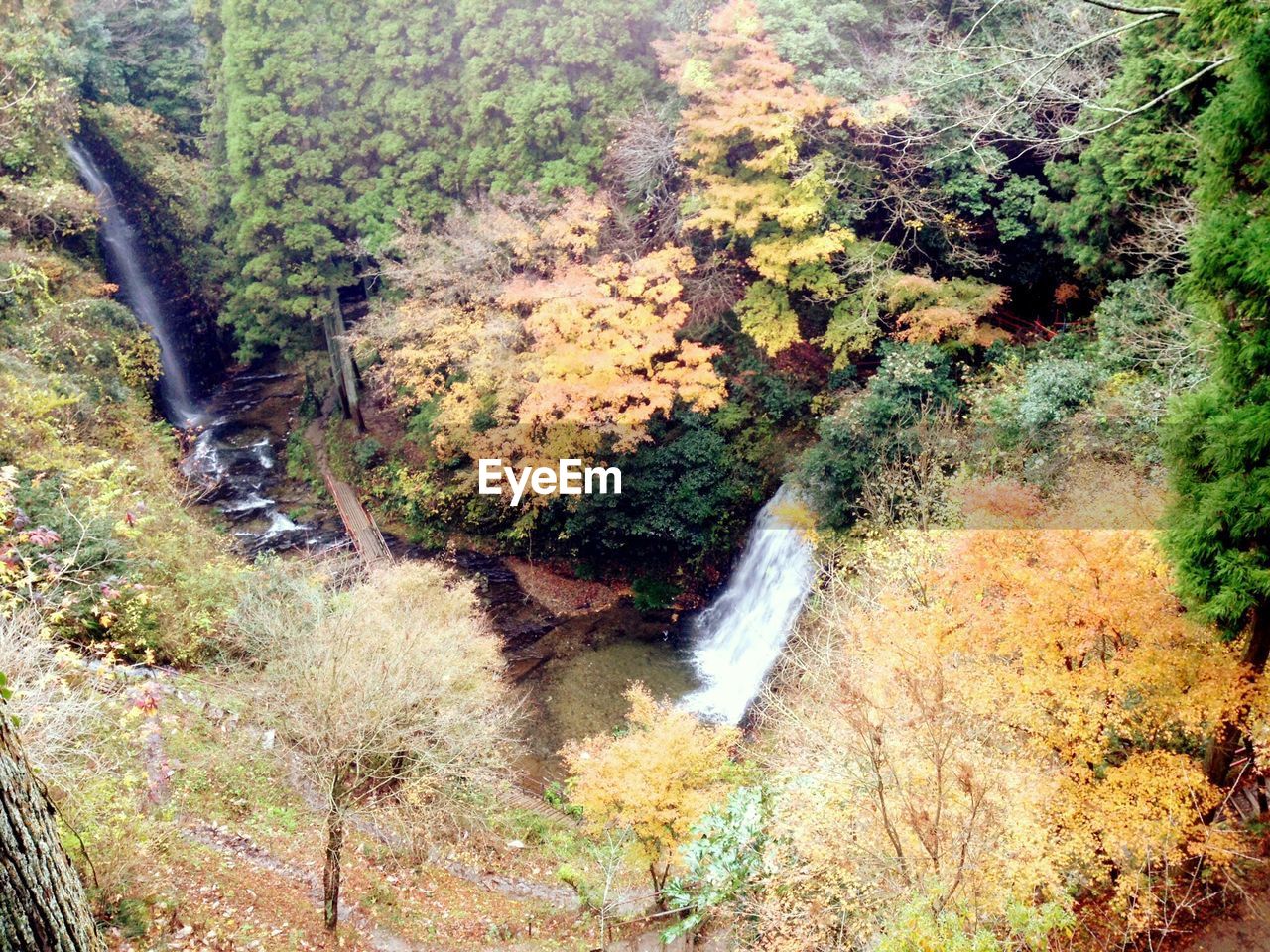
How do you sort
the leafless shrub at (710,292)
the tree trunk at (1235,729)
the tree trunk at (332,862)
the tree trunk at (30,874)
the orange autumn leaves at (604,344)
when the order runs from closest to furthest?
1. the tree trunk at (30,874)
2. the tree trunk at (1235,729)
3. the tree trunk at (332,862)
4. the orange autumn leaves at (604,344)
5. the leafless shrub at (710,292)

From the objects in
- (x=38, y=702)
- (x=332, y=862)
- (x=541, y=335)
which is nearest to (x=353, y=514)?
(x=541, y=335)

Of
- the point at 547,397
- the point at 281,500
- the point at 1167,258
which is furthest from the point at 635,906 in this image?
the point at 281,500

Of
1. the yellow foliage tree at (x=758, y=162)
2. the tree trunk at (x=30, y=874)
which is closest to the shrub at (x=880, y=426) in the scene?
the yellow foliage tree at (x=758, y=162)

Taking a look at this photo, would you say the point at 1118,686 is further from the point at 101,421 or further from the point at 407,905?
the point at 101,421

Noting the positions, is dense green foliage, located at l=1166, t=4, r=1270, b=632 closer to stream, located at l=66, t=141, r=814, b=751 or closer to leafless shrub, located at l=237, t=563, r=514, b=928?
leafless shrub, located at l=237, t=563, r=514, b=928

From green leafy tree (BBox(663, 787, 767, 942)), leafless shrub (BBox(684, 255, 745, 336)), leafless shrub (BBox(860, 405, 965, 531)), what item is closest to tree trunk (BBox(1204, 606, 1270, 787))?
leafless shrub (BBox(860, 405, 965, 531))

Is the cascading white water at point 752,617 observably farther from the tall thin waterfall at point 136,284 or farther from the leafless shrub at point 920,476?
the tall thin waterfall at point 136,284
